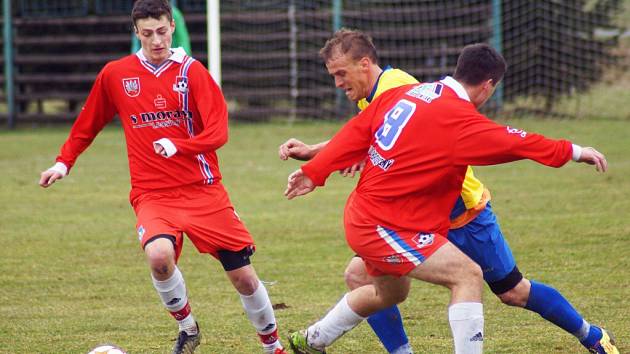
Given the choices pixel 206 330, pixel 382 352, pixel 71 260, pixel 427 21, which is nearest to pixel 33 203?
pixel 71 260

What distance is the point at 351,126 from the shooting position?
4.65m

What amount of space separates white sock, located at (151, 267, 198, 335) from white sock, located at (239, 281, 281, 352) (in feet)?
0.99

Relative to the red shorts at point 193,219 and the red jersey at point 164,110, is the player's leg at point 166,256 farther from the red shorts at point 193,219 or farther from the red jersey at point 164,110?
the red jersey at point 164,110

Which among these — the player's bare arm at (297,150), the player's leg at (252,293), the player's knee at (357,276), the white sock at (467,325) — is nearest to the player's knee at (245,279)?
the player's leg at (252,293)

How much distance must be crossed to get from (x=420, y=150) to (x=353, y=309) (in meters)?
0.91

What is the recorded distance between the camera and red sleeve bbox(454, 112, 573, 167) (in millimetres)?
4383

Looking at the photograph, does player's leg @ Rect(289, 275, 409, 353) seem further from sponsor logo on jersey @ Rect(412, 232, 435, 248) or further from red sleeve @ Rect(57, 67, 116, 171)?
red sleeve @ Rect(57, 67, 116, 171)

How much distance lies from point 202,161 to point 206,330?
124 cm

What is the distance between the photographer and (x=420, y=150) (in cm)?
451

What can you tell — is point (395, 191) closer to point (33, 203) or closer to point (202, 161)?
point (202, 161)

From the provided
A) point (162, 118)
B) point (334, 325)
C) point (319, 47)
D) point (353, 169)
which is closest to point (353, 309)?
point (334, 325)

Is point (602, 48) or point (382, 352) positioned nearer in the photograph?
point (382, 352)

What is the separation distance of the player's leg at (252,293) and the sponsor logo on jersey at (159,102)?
0.82 metres

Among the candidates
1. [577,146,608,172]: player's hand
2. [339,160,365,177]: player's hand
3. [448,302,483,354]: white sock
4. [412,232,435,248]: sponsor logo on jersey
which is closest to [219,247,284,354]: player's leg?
[339,160,365,177]: player's hand
